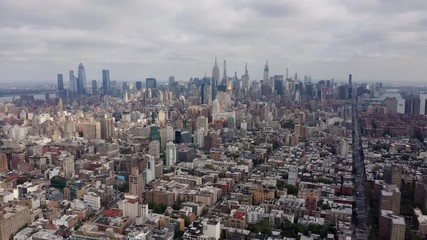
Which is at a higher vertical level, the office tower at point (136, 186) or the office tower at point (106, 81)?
the office tower at point (106, 81)

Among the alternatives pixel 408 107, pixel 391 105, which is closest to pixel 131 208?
pixel 408 107

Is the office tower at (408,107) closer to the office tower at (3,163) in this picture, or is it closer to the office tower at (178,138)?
the office tower at (178,138)

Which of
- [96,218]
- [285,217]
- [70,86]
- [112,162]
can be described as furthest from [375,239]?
[70,86]

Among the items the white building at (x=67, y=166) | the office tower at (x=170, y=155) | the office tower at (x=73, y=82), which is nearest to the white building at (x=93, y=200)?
the white building at (x=67, y=166)

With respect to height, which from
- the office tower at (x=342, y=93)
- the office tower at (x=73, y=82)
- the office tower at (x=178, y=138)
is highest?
the office tower at (x=73, y=82)

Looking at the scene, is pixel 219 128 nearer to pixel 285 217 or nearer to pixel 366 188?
pixel 366 188

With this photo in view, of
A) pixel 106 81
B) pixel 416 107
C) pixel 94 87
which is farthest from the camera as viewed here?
pixel 106 81

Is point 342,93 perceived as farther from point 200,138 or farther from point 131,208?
point 131,208

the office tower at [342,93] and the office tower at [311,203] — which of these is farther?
the office tower at [342,93]
